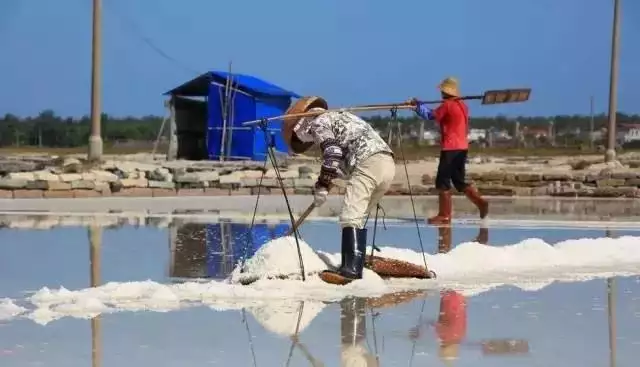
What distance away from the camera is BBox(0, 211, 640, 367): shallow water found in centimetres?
544

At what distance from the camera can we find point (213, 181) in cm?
1886

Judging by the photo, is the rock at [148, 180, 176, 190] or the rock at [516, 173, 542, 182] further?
the rock at [516, 173, 542, 182]

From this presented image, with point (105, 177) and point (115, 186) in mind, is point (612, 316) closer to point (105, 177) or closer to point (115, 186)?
point (115, 186)

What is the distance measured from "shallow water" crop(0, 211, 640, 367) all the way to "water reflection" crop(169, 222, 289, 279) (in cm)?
4

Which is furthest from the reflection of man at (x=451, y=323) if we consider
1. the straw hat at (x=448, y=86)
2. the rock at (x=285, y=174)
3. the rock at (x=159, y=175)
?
the rock at (x=285, y=174)

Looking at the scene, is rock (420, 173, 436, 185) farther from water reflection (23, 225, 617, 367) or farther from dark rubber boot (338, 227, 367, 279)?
dark rubber boot (338, 227, 367, 279)

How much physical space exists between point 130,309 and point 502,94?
12.3 feet

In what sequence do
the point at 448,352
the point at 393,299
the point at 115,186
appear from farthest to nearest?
the point at 115,186
the point at 393,299
the point at 448,352

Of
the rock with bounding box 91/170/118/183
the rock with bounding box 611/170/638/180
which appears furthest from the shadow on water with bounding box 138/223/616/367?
the rock with bounding box 611/170/638/180

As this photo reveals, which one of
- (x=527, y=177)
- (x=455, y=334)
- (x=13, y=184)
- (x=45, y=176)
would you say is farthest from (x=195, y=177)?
(x=455, y=334)

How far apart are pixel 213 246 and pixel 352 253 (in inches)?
115

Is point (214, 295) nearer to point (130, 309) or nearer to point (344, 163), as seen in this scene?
point (130, 309)

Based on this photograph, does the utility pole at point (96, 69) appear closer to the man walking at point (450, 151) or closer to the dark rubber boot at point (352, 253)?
the man walking at point (450, 151)

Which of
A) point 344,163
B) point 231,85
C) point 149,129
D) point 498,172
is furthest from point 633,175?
point 149,129
